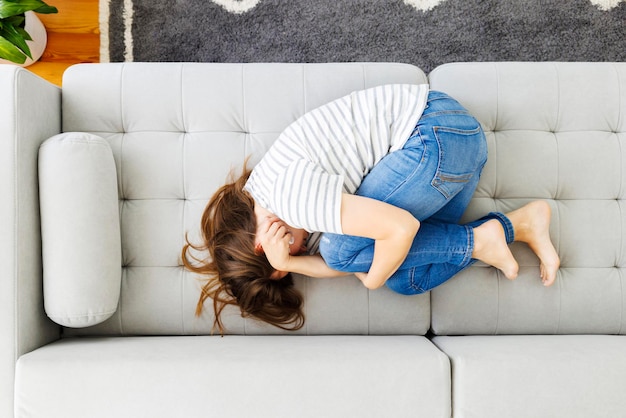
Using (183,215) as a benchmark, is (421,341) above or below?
below

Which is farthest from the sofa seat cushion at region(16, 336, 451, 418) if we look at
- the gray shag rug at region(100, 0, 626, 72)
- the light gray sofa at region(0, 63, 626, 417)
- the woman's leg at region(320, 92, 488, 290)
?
the gray shag rug at region(100, 0, 626, 72)

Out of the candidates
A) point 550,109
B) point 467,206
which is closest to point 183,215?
point 467,206

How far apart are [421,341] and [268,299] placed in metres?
0.38

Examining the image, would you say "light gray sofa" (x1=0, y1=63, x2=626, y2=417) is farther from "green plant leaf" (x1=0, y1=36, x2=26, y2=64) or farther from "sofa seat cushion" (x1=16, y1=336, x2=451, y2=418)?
"green plant leaf" (x1=0, y1=36, x2=26, y2=64)

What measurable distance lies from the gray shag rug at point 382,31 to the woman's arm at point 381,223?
2.43 feet

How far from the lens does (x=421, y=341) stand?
1167 millimetres

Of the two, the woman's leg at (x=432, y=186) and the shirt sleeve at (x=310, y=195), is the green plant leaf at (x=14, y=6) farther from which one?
the woman's leg at (x=432, y=186)

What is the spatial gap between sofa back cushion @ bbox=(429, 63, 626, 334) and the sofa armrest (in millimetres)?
947

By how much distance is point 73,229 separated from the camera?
3.58 ft

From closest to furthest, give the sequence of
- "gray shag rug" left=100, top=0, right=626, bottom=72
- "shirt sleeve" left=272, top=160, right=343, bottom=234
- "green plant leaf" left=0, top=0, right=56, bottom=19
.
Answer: "shirt sleeve" left=272, top=160, right=343, bottom=234, "green plant leaf" left=0, top=0, right=56, bottom=19, "gray shag rug" left=100, top=0, right=626, bottom=72

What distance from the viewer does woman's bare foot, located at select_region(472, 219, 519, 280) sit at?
1.14m

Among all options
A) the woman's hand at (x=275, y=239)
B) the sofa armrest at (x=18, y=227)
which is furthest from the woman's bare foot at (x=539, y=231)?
the sofa armrest at (x=18, y=227)

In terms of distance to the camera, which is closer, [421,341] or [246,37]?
[421,341]

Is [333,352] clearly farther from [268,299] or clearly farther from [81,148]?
[81,148]
